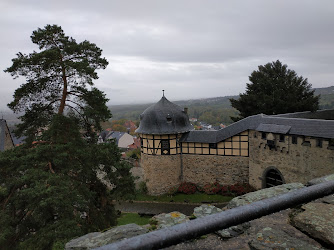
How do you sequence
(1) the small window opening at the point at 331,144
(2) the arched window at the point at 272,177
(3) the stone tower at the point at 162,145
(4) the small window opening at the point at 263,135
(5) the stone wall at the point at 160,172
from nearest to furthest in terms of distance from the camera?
1. (1) the small window opening at the point at 331,144
2. (2) the arched window at the point at 272,177
3. (4) the small window opening at the point at 263,135
4. (3) the stone tower at the point at 162,145
5. (5) the stone wall at the point at 160,172

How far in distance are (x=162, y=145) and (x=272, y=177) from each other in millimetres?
7526

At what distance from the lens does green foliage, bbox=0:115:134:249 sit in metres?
6.98

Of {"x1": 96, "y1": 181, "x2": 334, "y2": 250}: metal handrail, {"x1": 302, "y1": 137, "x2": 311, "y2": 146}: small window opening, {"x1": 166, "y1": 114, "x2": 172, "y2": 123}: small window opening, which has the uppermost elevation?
{"x1": 96, "y1": 181, "x2": 334, "y2": 250}: metal handrail

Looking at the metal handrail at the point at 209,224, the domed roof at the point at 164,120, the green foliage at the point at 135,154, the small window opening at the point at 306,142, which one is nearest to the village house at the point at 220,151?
the domed roof at the point at 164,120

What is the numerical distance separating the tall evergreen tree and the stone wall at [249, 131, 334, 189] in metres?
9.88

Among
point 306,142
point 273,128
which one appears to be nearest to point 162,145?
point 273,128

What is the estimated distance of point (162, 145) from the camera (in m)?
18.1

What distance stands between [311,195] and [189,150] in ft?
56.7

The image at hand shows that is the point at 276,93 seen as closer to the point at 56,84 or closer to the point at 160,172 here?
the point at 160,172

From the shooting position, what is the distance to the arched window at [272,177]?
15688 millimetres

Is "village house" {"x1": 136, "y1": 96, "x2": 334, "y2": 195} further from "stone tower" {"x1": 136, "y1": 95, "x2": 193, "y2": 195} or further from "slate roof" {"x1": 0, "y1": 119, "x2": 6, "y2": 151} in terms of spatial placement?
"slate roof" {"x1": 0, "y1": 119, "x2": 6, "y2": 151}

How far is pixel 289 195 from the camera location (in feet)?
4.42

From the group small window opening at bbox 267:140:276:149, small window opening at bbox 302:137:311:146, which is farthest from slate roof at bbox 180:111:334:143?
small window opening at bbox 267:140:276:149

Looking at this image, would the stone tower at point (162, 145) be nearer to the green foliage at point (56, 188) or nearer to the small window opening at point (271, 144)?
the small window opening at point (271, 144)
